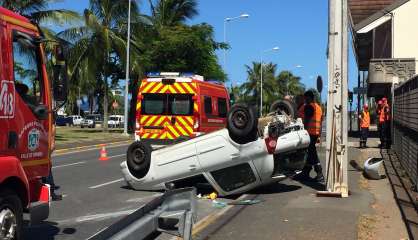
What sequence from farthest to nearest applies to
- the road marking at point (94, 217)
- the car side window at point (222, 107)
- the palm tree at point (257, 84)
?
the palm tree at point (257, 84) → the car side window at point (222, 107) → the road marking at point (94, 217)

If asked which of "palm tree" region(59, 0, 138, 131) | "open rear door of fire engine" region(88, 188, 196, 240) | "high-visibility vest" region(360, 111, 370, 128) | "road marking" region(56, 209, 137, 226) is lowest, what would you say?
"road marking" region(56, 209, 137, 226)

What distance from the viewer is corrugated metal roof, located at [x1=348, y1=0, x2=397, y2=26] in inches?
1439

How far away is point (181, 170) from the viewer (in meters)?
10.5

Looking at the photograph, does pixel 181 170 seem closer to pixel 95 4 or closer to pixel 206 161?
pixel 206 161

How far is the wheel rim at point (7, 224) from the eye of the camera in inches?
222

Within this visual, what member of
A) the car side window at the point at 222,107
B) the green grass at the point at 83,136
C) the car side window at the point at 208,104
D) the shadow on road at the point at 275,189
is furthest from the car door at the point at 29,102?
the green grass at the point at 83,136

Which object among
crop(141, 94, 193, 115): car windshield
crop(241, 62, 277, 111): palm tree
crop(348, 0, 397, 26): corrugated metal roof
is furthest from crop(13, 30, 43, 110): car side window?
crop(241, 62, 277, 111): palm tree

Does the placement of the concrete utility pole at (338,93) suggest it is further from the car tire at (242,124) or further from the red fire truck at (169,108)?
the red fire truck at (169,108)

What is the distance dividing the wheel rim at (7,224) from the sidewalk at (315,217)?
221 cm

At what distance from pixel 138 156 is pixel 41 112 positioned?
180 inches

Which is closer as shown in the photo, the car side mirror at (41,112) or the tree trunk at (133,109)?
the car side mirror at (41,112)

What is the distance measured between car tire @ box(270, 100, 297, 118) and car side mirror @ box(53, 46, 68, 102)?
6.44 meters

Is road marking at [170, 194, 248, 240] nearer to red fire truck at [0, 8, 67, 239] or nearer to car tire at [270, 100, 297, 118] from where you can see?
red fire truck at [0, 8, 67, 239]

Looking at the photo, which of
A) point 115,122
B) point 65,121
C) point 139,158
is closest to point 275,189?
point 139,158
